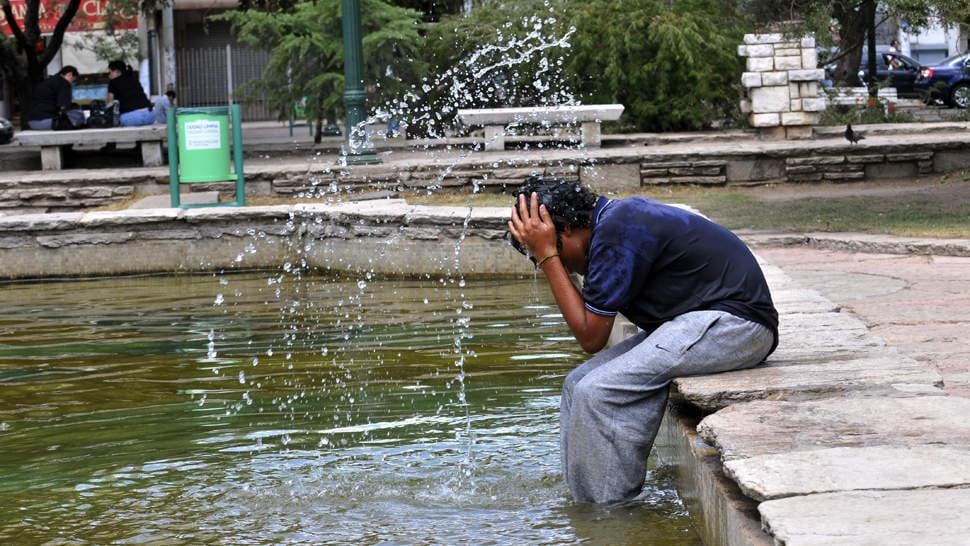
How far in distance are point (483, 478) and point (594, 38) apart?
13199 millimetres

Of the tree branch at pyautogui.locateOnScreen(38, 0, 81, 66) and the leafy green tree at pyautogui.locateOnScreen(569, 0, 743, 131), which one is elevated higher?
the tree branch at pyautogui.locateOnScreen(38, 0, 81, 66)

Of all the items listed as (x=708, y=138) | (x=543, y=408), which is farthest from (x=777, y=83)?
(x=543, y=408)

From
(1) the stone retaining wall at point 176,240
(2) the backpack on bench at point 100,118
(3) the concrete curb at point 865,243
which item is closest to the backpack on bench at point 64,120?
(2) the backpack on bench at point 100,118

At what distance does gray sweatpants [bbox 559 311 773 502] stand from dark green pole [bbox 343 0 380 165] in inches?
398

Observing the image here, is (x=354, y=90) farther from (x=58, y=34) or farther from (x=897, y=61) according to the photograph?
(x=897, y=61)

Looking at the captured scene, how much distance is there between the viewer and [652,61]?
17.7m

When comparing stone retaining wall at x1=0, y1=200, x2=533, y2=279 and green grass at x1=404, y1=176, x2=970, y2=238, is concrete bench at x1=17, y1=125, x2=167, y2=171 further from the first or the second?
Result: stone retaining wall at x1=0, y1=200, x2=533, y2=279

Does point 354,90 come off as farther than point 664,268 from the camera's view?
Yes

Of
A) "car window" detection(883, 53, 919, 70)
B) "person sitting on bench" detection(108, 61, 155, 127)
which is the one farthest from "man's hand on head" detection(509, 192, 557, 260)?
"car window" detection(883, 53, 919, 70)

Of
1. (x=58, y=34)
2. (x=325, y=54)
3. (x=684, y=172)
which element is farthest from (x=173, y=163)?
(x=58, y=34)

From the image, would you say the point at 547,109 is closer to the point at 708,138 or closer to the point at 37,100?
the point at 708,138

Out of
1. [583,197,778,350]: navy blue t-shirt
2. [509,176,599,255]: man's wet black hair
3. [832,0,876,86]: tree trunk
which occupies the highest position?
[832,0,876,86]: tree trunk

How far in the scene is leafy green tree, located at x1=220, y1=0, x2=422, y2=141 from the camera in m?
18.1

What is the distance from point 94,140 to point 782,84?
8.24 meters
